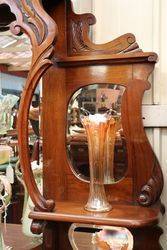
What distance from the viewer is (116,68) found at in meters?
1.03

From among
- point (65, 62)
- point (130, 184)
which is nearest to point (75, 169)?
point (130, 184)

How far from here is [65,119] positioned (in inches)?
41.9

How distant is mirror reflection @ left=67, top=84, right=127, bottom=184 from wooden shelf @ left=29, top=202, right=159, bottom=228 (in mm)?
108

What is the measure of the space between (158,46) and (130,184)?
39 cm

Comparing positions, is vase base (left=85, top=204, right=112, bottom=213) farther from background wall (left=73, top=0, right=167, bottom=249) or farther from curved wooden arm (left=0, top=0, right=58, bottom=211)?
background wall (left=73, top=0, right=167, bottom=249)

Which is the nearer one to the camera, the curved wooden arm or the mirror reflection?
the curved wooden arm

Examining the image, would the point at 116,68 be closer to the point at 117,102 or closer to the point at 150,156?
the point at 117,102

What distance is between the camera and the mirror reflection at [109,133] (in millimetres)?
1004

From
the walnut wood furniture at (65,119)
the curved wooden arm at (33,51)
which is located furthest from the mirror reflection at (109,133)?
the curved wooden arm at (33,51)

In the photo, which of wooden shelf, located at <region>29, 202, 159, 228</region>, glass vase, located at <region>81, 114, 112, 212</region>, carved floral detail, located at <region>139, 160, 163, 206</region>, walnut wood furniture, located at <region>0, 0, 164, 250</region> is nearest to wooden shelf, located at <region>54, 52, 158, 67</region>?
walnut wood furniture, located at <region>0, 0, 164, 250</region>

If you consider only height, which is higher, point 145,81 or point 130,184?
point 145,81

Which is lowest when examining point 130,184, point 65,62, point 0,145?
point 130,184

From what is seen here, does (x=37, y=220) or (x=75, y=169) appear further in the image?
(x=75, y=169)

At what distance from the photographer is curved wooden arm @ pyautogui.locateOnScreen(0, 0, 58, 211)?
0.88 meters
